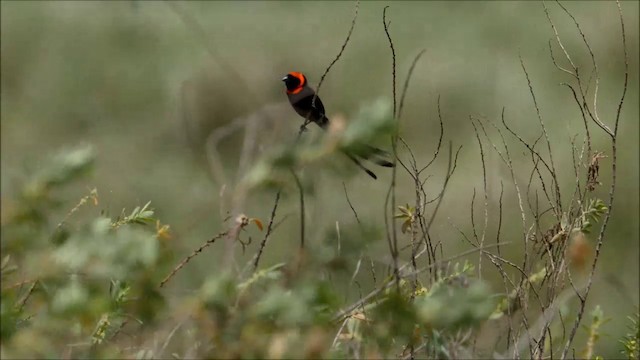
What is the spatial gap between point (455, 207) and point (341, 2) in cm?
226

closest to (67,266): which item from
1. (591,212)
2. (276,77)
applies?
(591,212)

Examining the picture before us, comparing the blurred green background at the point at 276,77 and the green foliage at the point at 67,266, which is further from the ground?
the blurred green background at the point at 276,77

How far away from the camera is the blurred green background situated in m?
7.05

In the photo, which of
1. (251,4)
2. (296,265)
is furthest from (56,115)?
(296,265)

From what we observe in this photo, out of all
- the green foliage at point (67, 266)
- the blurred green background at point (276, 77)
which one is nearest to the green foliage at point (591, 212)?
the green foliage at point (67, 266)

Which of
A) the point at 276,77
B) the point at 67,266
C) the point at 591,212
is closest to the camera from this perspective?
the point at 67,266

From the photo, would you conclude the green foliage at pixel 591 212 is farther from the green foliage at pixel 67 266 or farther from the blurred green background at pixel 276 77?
the blurred green background at pixel 276 77

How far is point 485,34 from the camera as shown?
307 inches

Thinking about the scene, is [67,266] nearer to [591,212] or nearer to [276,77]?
[591,212]

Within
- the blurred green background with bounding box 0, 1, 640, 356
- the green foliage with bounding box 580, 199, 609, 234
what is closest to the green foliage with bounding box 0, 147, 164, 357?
the green foliage with bounding box 580, 199, 609, 234

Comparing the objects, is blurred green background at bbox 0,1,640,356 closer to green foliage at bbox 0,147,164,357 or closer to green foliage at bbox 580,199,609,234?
green foliage at bbox 580,199,609,234

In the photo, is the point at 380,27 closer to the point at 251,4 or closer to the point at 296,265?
the point at 251,4

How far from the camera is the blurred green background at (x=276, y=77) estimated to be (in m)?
7.05

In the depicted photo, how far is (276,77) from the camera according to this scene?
296 inches
